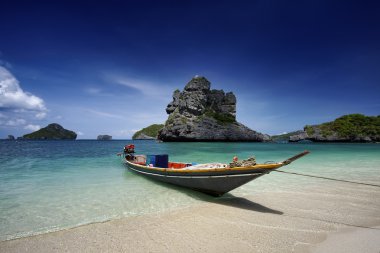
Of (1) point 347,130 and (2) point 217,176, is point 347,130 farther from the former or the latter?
(2) point 217,176

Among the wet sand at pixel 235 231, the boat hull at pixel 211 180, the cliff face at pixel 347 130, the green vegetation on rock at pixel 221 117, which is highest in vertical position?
the green vegetation on rock at pixel 221 117

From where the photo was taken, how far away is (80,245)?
229 inches

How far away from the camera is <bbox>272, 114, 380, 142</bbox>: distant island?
12775 cm

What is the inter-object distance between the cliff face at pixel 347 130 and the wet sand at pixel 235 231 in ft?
474

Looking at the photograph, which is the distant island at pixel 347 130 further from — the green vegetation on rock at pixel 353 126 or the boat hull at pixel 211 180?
the boat hull at pixel 211 180

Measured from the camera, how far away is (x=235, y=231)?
6.49 meters

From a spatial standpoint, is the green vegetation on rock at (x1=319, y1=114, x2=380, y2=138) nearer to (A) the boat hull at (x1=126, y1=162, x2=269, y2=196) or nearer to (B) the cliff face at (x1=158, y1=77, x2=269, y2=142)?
(B) the cliff face at (x1=158, y1=77, x2=269, y2=142)

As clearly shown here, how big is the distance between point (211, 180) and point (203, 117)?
116 metres

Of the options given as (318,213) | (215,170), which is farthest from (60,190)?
(318,213)

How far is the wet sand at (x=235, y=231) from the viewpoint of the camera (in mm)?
5582

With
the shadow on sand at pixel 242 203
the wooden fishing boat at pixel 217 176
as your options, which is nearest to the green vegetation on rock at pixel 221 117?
the wooden fishing boat at pixel 217 176

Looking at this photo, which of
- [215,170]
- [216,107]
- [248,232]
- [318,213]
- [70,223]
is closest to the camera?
[248,232]

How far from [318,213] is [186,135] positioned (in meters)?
107

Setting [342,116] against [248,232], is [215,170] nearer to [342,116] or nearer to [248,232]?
[248,232]
